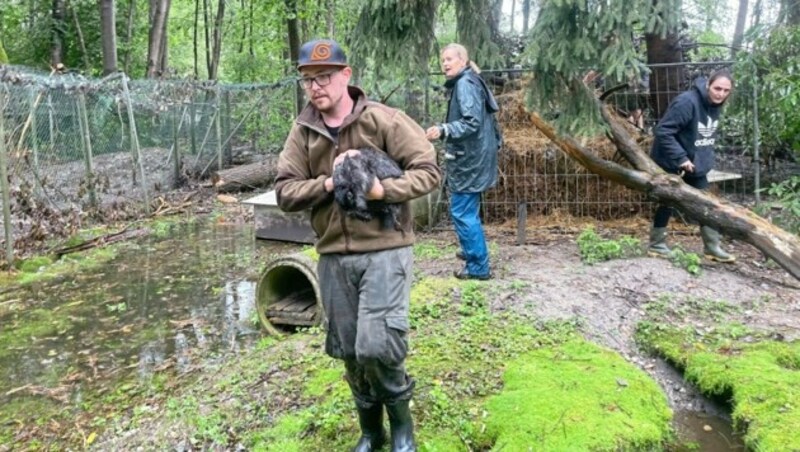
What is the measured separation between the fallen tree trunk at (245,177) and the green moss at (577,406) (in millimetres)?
9159

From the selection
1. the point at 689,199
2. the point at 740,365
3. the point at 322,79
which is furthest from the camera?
the point at 689,199

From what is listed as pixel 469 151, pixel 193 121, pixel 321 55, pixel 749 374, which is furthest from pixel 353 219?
pixel 193 121

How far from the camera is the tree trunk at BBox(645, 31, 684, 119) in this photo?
789 cm

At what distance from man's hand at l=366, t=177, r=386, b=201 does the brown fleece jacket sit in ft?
0.12

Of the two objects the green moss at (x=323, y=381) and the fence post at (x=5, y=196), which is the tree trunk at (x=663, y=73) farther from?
the fence post at (x=5, y=196)

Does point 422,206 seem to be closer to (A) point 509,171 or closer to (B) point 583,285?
(A) point 509,171

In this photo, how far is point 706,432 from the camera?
3562mm

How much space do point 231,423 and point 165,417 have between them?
46 centimetres

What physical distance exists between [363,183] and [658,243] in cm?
450

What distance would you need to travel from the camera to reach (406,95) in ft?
25.6

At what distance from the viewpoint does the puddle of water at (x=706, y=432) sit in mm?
3389

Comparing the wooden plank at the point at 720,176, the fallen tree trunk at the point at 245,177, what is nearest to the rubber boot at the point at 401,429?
the wooden plank at the point at 720,176

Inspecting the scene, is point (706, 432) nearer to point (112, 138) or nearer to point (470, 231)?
point (470, 231)

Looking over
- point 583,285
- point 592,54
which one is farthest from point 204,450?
A: point 592,54
